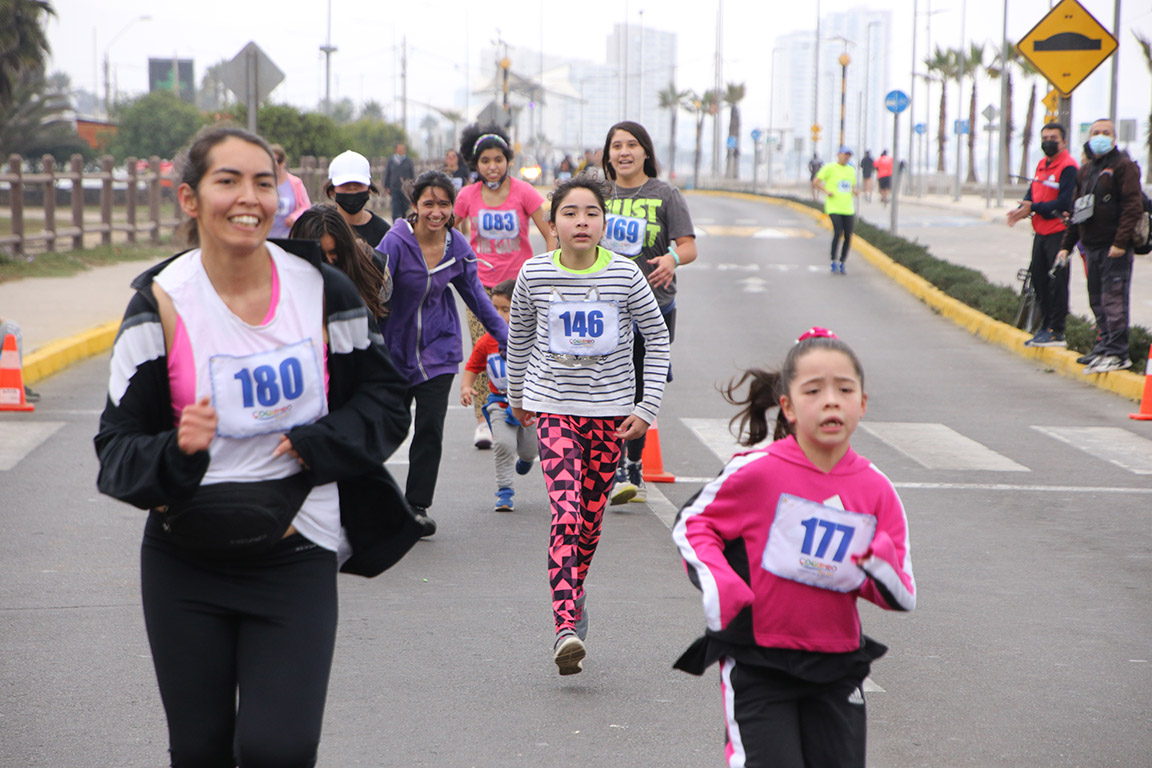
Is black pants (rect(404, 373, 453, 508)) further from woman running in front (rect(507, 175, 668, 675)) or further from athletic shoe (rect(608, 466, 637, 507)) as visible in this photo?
woman running in front (rect(507, 175, 668, 675))

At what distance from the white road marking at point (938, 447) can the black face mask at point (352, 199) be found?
4.40 metres

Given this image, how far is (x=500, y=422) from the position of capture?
746cm

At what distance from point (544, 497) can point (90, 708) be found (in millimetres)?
3874

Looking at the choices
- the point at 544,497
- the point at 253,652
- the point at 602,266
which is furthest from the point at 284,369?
the point at 544,497

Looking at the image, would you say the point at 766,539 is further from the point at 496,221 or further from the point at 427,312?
the point at 496,221

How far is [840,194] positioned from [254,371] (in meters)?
21.5

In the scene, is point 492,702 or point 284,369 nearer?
point 284,369

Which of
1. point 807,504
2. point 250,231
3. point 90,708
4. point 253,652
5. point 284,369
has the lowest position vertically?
point 90,708

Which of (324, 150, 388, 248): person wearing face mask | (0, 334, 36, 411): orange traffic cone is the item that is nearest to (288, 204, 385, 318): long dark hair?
(324, 150, 388, 248): person wearing face mask

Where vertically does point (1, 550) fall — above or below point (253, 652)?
below

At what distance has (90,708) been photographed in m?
4.58

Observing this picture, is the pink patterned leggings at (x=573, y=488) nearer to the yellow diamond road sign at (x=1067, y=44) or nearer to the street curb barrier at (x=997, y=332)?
the street curb barrier at (x=997, y=332)

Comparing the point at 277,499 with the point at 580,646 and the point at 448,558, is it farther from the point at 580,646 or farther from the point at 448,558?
the point at 448,558

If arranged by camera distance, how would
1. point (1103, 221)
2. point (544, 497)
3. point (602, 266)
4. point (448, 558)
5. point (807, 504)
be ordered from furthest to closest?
point (1103, 221) → point (544, 497) → point (448, 558) → point (602, 266) → point (807, 504)
